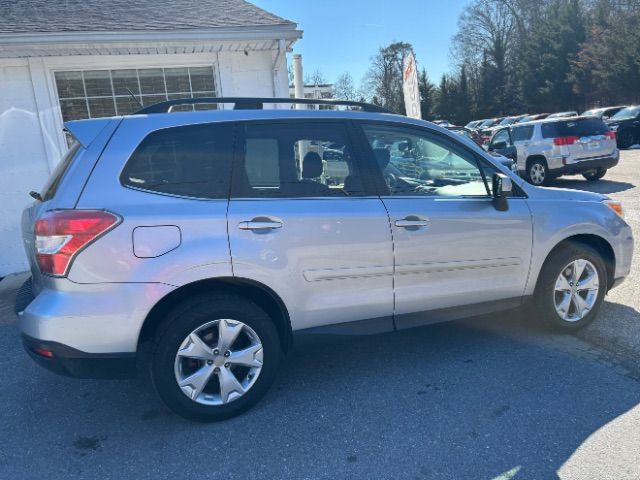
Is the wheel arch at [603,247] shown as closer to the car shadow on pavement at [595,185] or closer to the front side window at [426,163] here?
the front side window at [426,163]

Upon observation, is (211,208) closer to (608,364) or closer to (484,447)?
(484,447)

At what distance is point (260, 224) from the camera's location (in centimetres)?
292

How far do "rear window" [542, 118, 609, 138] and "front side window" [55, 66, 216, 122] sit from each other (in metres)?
8.25

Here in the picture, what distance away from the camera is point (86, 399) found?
134 inches

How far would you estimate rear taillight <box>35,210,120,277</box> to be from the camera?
263 cm

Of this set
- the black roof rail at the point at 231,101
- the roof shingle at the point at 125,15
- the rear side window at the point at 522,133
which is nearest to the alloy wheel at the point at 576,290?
the black roof rail at the point at 231,101

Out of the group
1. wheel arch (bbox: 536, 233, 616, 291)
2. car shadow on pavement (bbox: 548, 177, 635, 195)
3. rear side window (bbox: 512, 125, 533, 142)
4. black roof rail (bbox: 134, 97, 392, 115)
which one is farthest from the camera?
rear side window (bbox: 512, 125, 533, 142)

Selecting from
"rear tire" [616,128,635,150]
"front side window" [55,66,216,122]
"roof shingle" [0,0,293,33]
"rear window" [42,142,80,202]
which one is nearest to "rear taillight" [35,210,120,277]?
"rear window" [42,142,80,202]

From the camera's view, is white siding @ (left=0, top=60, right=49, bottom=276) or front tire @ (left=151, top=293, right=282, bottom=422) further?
white siding @ (left=0, top=60, right=49, bottom=276)

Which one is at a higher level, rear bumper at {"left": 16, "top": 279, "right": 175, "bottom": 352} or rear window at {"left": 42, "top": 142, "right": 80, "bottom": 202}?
rear window at {"left": 42, "top": 142, "right": 80, "bottom": 202}

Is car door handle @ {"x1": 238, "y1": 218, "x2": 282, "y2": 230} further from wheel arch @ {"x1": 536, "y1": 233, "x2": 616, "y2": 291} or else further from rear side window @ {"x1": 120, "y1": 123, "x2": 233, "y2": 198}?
wheel arch @ {"x1": 536, "y1": 233, "x2": 616, "y2": 291}

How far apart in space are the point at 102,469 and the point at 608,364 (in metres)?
3.30

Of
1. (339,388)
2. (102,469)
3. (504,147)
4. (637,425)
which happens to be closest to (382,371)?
(339,388)

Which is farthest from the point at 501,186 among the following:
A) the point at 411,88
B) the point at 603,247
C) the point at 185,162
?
the point at 411,88
